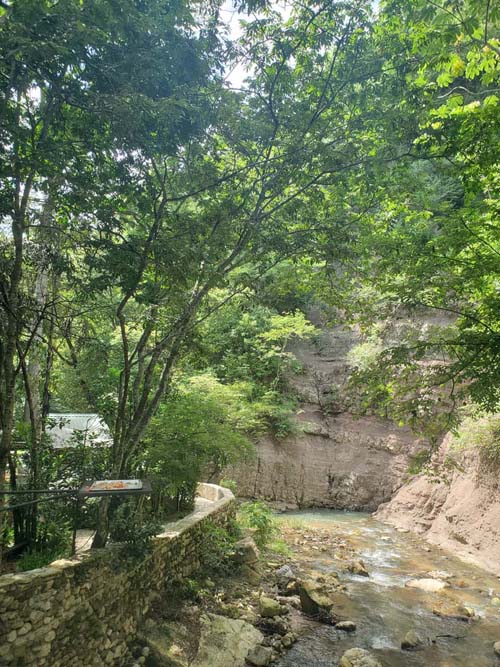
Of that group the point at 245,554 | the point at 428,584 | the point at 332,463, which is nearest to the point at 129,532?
the point at 245,554

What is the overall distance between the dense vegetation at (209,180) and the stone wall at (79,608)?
102cm

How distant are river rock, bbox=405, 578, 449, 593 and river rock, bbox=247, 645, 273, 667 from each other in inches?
179

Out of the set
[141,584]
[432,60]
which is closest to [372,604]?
[141,584]

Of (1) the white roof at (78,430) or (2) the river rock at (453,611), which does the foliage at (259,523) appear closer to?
(2) the river rock at (453,611)

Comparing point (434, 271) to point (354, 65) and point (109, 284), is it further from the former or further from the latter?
point (109, 284)

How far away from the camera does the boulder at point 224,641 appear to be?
18.4 ft

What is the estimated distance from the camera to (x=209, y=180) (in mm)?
6496

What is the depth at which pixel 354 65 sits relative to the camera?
6457mm

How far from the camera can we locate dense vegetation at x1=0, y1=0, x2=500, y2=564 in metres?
4.73

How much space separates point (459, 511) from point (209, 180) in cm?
1111

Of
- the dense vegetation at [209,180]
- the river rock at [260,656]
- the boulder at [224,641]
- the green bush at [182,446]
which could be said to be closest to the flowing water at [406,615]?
the river rock at [260,656]

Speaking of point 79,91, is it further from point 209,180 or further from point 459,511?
point 459,511

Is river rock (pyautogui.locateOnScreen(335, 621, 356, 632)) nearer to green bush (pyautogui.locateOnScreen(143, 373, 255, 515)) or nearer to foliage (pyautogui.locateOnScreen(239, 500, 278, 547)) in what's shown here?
green bush (pyautogui.locateOnScreen(143, 373, 255, 515))

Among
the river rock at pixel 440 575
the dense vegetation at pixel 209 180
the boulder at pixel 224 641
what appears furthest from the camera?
the river rock at pixel 440 575
